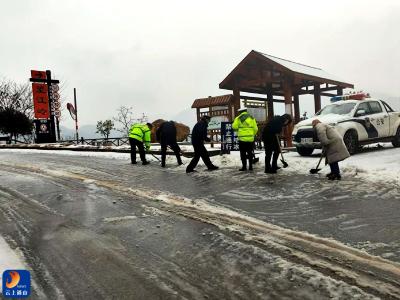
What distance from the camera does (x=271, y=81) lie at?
1891 cm

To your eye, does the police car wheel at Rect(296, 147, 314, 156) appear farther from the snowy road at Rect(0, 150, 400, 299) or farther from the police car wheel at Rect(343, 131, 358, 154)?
the snowy road at Rect(0, 150, 400, 299)

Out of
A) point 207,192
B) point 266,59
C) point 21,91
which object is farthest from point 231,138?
point 21,91

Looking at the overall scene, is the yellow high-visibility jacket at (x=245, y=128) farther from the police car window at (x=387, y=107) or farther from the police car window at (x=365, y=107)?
the police car window at (x=387, y=107)

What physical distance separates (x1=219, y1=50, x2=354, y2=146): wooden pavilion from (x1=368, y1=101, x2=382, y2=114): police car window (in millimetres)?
5098

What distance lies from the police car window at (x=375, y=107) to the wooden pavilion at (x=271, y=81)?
510cm

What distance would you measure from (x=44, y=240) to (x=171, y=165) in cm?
754

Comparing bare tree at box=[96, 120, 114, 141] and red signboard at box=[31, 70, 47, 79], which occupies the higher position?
red signboard at box=[31, 70, 47, 79]

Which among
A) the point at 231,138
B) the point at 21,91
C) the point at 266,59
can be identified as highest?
the point at 21,91

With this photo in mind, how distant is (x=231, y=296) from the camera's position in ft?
10.3

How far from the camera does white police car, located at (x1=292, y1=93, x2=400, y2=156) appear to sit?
466 inches

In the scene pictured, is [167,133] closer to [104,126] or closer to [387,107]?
[387,107]

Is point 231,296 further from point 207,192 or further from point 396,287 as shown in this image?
point 207,192

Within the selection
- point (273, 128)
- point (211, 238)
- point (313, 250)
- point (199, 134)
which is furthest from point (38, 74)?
point (313, 250)

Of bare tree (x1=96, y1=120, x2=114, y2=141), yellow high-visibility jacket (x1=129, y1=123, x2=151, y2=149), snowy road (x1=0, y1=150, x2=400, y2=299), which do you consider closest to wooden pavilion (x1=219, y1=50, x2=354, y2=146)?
yellow high-visibility jacket (x1=129, y1=123, x2=151, y2=149)
